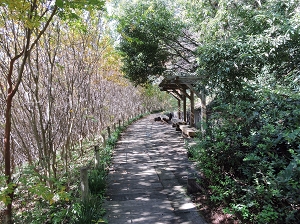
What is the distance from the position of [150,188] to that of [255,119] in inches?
A: 95.7

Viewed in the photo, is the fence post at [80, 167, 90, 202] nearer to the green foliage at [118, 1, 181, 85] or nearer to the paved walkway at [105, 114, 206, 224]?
the paved walkway at [105, 114, 206, 224]

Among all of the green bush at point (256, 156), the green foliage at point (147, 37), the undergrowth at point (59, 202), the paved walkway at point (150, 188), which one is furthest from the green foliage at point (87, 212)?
the green foliage at point (147, 37)

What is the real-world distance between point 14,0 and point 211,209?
3708 mm

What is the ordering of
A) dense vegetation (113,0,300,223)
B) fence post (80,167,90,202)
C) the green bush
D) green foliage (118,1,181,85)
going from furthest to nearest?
green foliage (118,1,181,85), fence post (80,167,90,202), dense vegetation (113,0,300,223), the green bush

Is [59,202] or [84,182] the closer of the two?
[84,182]

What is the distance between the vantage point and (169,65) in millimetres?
11297

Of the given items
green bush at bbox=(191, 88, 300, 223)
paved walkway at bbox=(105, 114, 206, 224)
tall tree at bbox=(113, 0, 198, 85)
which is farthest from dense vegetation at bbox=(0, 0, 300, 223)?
tall tree at bbox=(113, 0, 198, 85)

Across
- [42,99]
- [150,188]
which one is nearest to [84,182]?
[150,188]

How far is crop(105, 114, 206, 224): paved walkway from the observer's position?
371 cm

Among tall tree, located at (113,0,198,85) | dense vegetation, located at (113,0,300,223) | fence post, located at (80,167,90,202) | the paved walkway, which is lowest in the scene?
the paved walkway

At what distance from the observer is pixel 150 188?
4875 millimetres

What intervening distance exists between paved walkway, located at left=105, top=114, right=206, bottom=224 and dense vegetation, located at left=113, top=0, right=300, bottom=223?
62cm

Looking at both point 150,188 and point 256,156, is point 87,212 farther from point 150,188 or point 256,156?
point 256,156

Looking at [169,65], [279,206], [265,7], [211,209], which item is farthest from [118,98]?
[279,206]
